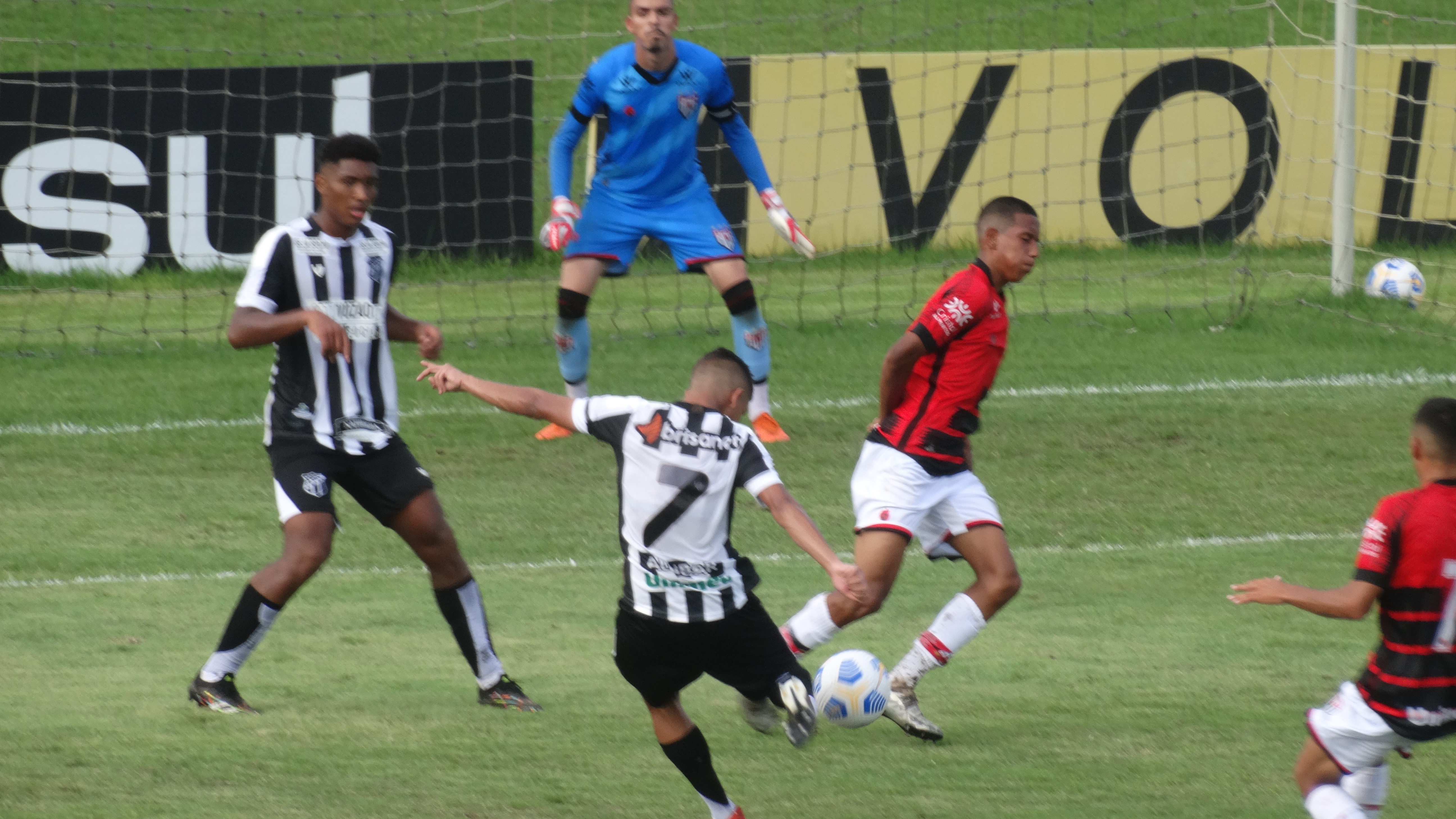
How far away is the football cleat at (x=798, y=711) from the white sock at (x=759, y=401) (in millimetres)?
5275

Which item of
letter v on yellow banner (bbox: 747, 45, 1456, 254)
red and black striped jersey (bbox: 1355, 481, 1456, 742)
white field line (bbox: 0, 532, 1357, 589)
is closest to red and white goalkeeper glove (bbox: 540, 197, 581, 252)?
white field line (bbox: 0, 532, 1357, 589)

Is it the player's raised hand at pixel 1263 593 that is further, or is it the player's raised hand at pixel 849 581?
the player's raised hand at pixel 849 581

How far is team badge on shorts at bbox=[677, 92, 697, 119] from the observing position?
930 cm

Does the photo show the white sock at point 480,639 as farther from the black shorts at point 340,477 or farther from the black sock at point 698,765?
the black sock at point 698,765

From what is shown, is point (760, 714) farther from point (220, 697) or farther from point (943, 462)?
point (220, 697)

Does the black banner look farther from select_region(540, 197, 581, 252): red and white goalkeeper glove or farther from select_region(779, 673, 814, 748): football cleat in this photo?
select_region(779, 673, 814, 748): football cleat

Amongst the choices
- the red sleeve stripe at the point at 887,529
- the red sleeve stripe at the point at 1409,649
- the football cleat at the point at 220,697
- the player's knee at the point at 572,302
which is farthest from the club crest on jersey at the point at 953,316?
the player's knee at the point at 572,302

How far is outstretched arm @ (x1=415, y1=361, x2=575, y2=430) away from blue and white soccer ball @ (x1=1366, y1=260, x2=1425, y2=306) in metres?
10.0

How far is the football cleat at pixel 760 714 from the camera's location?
497cm

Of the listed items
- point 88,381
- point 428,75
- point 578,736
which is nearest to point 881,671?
point 578,736

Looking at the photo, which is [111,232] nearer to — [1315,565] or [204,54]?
[204,54]

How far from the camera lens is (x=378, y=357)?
18.9 feet

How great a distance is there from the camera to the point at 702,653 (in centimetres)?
454

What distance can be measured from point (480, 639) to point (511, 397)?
127 cm
